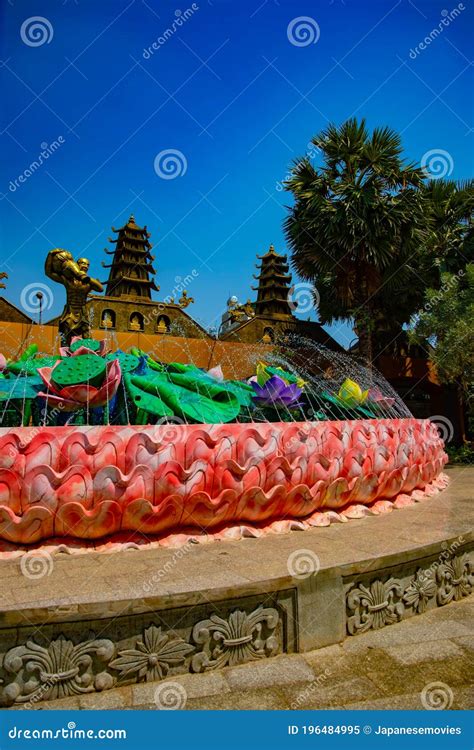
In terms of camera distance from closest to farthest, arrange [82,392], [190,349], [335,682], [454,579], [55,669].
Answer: [55,669] → [335,682] → [454,579] → [82,392] → [190,349]

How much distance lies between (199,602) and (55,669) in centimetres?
73

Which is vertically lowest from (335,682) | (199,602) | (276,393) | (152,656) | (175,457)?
(335,682)

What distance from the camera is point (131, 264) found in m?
33.4

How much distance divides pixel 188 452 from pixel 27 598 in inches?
67.5

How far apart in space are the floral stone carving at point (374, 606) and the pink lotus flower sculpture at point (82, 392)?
2735 mm

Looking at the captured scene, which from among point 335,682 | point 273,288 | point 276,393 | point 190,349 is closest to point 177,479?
point 335,682

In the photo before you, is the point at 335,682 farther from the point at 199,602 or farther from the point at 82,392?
the point at 82,392

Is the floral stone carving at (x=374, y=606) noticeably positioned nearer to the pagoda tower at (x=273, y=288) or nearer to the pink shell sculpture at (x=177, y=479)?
the pink shell sculpture at (x=177, y=479)

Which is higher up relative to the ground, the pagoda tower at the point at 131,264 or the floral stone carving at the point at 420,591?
the pagoda tower at the point at 131,264

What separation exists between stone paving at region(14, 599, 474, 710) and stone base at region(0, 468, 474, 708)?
0.19ft

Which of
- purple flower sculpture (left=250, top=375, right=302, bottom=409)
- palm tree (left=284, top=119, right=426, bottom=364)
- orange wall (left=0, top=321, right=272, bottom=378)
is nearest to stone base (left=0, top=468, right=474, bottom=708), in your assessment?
purple flower sculpture (left=250, top=375, right=302, bottom=409)

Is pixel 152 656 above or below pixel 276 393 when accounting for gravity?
below

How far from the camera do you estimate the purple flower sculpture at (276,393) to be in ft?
18.7

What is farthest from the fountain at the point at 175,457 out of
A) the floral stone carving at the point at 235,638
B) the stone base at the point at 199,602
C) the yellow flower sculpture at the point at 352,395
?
the floral stone carving at the point at 235,638
